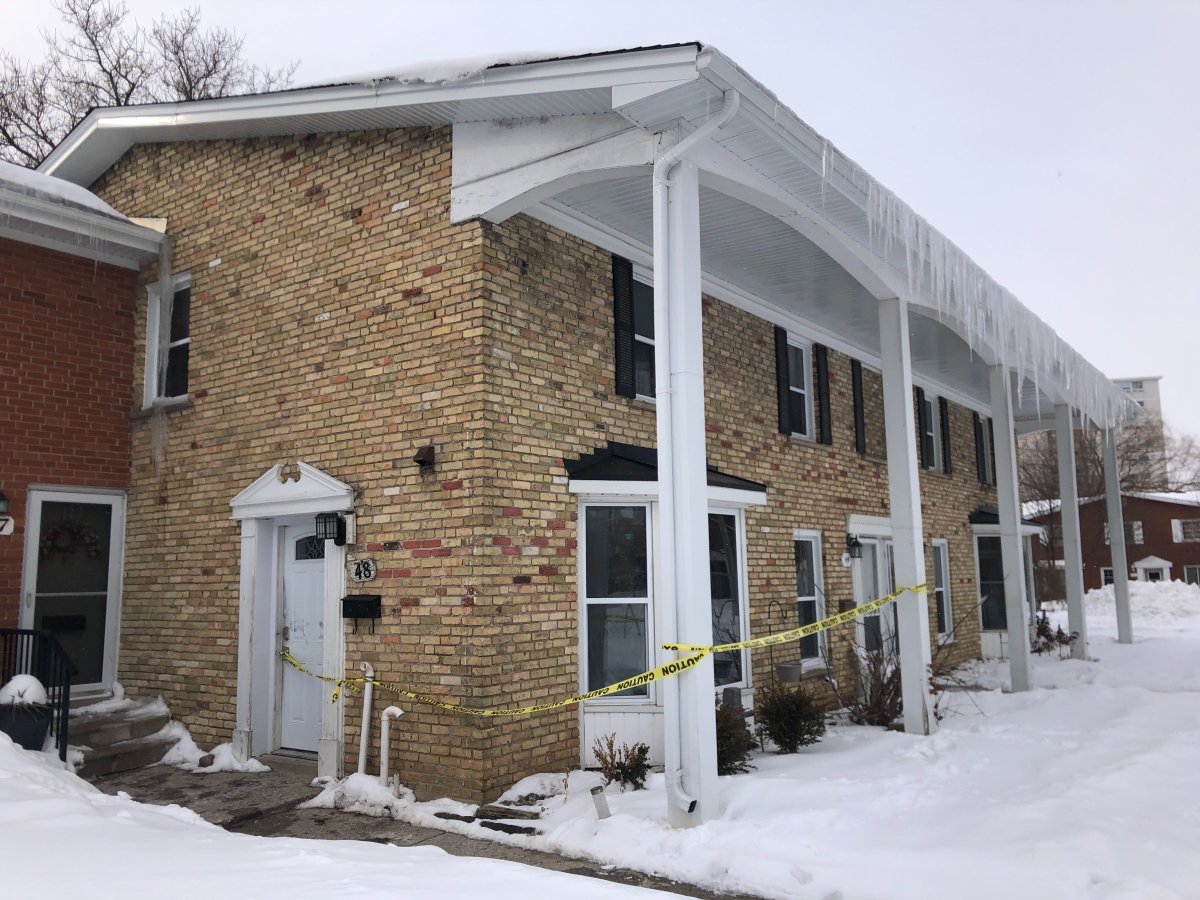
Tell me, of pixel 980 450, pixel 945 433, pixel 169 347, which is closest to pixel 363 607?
pixel 169 347

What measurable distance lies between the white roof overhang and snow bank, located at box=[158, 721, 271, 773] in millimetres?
5057

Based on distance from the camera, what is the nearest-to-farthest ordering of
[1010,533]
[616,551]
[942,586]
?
1. [616,551]
2. [1010,533]
3. [942,586]

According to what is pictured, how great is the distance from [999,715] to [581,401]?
5538mm

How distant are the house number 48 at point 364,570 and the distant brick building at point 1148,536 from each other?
35077 mm

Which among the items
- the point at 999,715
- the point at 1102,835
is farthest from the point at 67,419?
the point at 999,715

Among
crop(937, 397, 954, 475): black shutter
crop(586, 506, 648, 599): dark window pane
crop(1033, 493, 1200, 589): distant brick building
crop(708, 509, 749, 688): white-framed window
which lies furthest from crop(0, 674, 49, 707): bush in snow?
crop(1033, 493, 1200, 589): distant brick building

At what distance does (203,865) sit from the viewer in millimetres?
4020

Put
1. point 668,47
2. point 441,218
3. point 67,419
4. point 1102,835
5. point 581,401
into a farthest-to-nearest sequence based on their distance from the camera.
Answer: point 67,419
point 581,401
point 441,218
point 668,47
point 1102,835

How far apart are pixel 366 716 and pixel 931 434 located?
1171cm

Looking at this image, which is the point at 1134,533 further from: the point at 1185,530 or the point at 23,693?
the point at 23,693

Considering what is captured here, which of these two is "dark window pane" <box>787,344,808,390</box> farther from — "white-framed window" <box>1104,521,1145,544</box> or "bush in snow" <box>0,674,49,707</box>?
"white-framed window" <box>1104,521,1145,544</box>

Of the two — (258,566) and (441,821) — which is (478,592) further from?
(258,566)

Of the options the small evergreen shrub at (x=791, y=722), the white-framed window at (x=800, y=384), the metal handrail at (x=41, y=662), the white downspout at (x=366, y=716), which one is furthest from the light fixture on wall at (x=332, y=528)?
the white-framed window at (x=800, y=384)

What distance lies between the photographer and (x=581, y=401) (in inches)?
305
